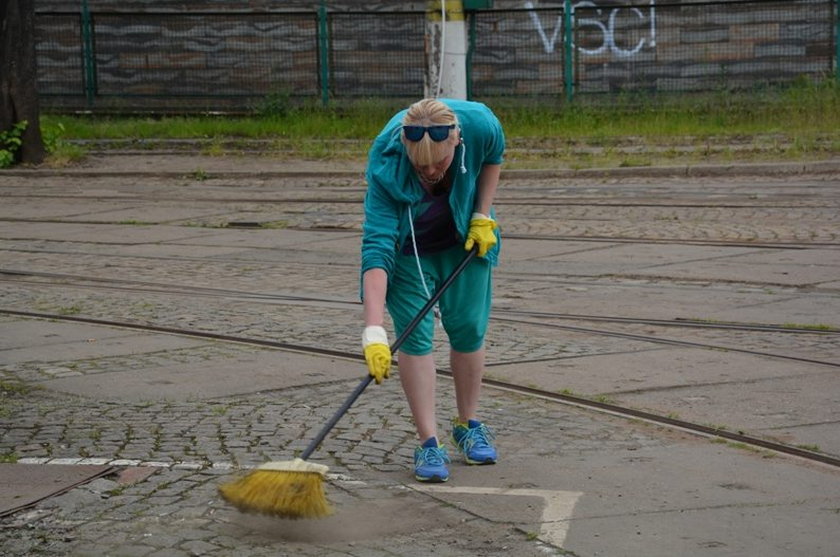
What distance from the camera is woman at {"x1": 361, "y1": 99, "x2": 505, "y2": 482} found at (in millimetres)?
5250

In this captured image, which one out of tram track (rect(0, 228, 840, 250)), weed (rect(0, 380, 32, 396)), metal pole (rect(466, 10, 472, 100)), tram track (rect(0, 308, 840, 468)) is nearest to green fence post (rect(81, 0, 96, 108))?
metal pole (rect(466, 10, 472, 100))

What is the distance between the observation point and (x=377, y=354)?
5.20 meters

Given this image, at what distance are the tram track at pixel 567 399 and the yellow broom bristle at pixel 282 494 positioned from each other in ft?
6.46

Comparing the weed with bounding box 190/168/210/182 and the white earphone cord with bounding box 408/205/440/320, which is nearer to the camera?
the white earphone cord with bounding box 408/205/440/320

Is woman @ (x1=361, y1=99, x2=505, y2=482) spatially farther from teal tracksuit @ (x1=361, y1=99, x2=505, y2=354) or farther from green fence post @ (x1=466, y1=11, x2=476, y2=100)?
green fence post @ (x1=466, y1=11, x2=476, y2=100)

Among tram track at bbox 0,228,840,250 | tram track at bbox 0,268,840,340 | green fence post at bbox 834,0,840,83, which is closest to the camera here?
tram track at bbox 0,268,840,340

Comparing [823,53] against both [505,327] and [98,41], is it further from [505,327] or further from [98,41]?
[505,327]

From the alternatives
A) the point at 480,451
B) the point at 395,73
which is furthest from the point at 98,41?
the point at 480,451

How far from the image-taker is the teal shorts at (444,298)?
560cm

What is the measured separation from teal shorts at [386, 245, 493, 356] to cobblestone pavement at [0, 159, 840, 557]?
1.75ft

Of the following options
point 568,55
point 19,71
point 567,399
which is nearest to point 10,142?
point 19,71

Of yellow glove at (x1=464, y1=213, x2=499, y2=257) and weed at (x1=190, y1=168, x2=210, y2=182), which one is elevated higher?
yellow glove at (x1=464, y1=213, x2=499, y2=257)

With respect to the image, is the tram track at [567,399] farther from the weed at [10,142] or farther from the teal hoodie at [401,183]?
the weed at [10,142]

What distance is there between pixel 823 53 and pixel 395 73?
23.9 feet
